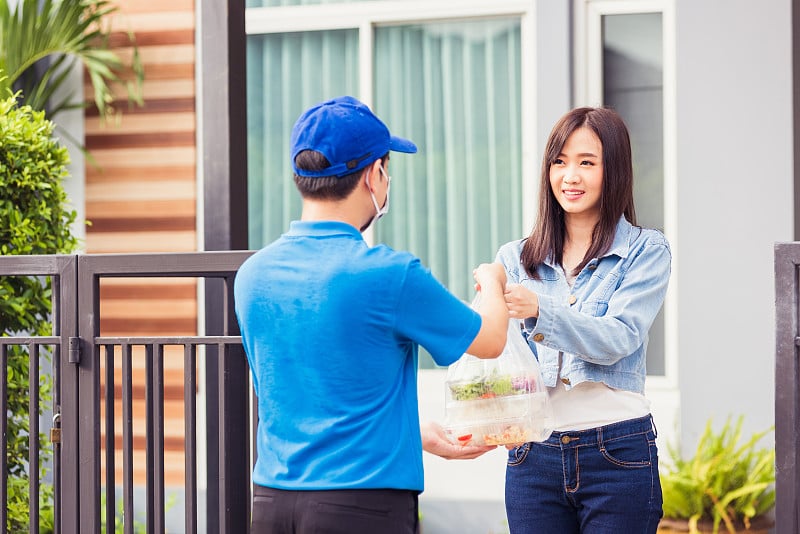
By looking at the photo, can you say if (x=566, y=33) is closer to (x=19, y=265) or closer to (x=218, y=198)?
(x=218, y=198)

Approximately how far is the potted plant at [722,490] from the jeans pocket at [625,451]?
8.99 feet

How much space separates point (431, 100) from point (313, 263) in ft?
13.2

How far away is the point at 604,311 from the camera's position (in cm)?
249

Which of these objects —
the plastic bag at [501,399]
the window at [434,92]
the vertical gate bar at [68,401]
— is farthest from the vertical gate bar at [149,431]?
the window at [434,92]

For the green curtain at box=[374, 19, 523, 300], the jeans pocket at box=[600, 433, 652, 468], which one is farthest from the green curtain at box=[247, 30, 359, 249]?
the jeans pocket at box=[600, 433, 652, 468]

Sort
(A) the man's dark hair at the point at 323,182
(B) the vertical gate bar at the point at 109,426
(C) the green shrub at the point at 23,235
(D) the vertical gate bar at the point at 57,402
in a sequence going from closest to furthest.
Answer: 1. (A) the man's dark hair at the point at 323,182
2. (B) the vertical gate bar at the point at 109,426
3. (D) the vertical gate bar at the point at 57,402
4. (C) the green shrub at the point at 23,235

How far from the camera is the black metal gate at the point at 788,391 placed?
8.70 feet

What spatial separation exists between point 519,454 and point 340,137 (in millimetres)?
960

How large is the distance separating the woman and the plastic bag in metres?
0.06

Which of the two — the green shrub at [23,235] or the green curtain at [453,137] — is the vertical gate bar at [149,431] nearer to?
the green shrub at [23,235]

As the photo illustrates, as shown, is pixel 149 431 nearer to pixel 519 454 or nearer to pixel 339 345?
pixel 519 454

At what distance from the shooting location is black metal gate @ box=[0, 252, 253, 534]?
10.2 ft

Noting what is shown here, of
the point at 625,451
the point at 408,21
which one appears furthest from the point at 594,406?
the point at 408,21

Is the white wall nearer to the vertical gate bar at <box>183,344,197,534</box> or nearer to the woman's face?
the woman's face
